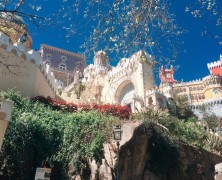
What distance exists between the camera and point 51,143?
1207cm

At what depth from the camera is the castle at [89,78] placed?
36.1ft

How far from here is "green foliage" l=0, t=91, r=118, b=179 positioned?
1085 centimetres

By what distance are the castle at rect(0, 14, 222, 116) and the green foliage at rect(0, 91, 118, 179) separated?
6.20ft

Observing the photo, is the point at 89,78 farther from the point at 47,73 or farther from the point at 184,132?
the point at 184,132

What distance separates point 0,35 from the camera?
18.0 metres

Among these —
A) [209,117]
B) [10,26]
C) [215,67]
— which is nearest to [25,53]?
→ [10,26]

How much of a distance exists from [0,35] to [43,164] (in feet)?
35.4

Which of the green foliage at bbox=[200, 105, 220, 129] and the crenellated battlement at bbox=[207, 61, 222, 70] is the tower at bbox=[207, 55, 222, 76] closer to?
the crenellated battlement at bbox=[207, 61, 222, 70]

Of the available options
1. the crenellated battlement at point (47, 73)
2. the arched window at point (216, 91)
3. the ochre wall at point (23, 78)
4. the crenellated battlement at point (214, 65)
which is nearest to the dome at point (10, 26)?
the ochre wall at point (23, 78)

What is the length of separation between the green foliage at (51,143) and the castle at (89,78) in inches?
74.4

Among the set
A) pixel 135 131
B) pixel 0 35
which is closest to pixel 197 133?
pixel 135 131

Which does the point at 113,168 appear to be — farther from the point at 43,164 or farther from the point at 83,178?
the point at 43,164

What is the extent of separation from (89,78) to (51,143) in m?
35.3

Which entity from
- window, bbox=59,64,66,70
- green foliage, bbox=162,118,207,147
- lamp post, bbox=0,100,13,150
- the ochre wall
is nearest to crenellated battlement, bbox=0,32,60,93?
the ochre wall
